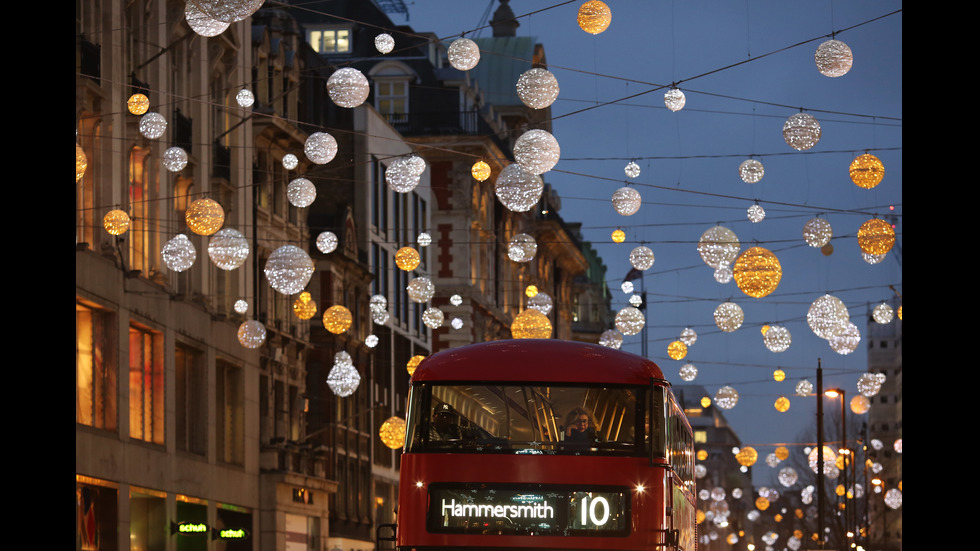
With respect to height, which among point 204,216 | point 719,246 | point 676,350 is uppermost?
point 204,216

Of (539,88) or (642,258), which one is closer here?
(539,88)

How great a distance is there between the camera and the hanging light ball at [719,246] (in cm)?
2566

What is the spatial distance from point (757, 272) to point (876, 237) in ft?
7.50

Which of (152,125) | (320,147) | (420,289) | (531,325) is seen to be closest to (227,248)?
(320,147)

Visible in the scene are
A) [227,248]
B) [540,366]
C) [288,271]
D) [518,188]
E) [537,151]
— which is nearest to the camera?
[540,366]

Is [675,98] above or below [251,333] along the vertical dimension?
above

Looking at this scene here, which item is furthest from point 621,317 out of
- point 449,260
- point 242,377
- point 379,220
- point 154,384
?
point 449,260

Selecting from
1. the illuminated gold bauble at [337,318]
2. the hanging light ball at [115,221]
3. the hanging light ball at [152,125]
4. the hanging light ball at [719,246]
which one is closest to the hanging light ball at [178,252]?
the hanging light ball at [115,221]

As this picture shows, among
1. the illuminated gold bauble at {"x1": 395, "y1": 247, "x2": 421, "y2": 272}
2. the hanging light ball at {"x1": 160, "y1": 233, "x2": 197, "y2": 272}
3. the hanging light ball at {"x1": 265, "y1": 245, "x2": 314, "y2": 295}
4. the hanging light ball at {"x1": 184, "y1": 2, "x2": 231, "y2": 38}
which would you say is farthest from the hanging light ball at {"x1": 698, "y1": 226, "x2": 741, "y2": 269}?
the hanging light ball at {"x1": 184, "y1": 2, "x2": 231, "y2": 38}

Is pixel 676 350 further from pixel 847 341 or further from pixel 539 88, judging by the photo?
pixel 539 88

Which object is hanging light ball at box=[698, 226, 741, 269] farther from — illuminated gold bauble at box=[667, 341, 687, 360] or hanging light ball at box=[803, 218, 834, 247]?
illuminated gold bauble at box=[667, 341, 687, 360]

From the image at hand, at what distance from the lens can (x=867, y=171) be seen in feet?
74.0

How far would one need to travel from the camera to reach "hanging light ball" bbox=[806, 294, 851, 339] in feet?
85.9
